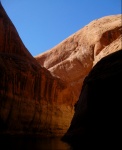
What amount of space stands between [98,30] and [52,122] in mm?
29126

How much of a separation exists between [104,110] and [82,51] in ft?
143

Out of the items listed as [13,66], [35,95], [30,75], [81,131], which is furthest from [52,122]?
[81,131]

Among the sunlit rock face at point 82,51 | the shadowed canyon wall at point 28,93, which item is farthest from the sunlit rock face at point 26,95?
the sunlit rock face at point 82,51

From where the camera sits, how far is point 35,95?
93.2ft

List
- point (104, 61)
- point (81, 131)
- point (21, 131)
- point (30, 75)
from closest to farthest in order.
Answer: point (81, 131) < point (104, 61) < point (21, 131) < point (30, 75)

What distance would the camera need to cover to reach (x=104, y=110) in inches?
379

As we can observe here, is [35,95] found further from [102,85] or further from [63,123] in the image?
[102,85]

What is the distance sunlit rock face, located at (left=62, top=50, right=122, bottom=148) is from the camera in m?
9.01

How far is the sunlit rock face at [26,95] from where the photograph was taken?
79.2 feet

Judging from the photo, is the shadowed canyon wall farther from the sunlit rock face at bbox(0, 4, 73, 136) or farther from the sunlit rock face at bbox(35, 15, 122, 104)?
the sunlit rock face at bbox(35, 15, 122, 104)

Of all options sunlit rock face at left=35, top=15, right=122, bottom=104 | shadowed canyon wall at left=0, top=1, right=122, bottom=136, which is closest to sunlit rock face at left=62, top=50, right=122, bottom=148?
shadowed canyon wall at left=0, top=1, right=122, bottom=136

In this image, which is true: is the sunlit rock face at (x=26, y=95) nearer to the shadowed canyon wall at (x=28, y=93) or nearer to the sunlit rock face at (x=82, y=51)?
the shadowed canyon wall at (x=28, y=93)

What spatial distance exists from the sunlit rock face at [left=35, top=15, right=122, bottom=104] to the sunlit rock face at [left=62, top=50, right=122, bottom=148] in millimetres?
33534

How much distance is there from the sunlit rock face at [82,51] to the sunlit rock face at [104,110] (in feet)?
110
